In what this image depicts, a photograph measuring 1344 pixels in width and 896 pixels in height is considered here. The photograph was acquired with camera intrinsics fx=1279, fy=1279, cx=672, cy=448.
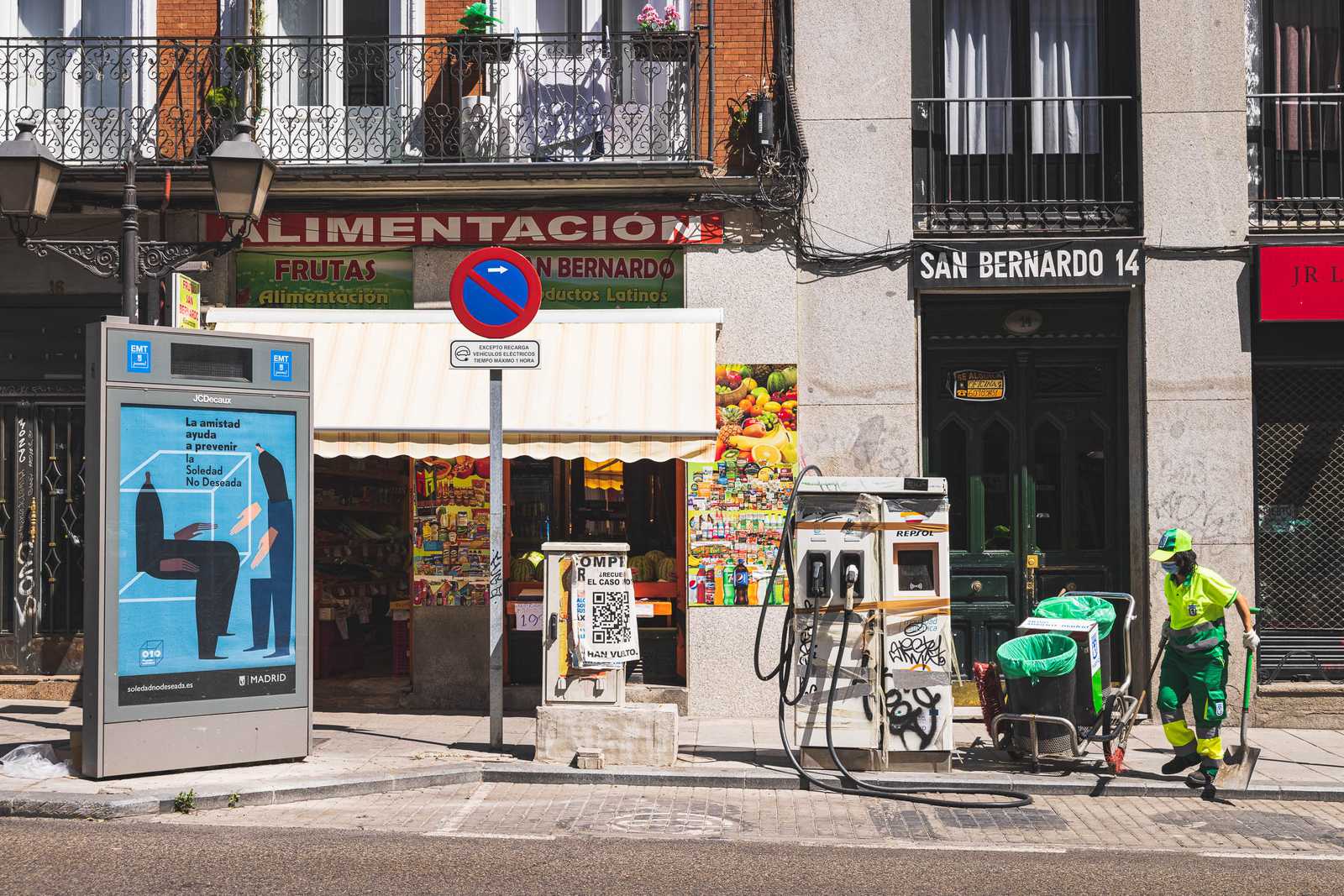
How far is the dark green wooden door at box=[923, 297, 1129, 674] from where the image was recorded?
1194cm

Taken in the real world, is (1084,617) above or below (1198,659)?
above

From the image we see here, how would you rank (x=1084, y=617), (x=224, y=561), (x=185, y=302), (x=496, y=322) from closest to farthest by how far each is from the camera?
1. (x=224, y=561)
2. (x=496, y=322)
3. (x=1084, y=617)
4. (x=185, y=302)

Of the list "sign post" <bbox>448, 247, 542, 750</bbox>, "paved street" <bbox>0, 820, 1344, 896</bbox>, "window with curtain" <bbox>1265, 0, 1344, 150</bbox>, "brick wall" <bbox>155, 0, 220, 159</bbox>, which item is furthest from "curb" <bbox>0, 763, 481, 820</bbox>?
"window with curtain" <bbox>1265, 0, 1344, 150</bbox>

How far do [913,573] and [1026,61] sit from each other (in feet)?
19.7

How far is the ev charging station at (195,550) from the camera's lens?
27.0ft

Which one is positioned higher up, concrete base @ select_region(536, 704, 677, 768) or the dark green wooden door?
the dark green wooden door

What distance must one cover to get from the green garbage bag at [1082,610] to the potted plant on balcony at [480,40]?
6.90 m

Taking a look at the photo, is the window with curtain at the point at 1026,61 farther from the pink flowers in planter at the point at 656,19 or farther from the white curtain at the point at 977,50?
the pink flowers in planter at the point at 656,19

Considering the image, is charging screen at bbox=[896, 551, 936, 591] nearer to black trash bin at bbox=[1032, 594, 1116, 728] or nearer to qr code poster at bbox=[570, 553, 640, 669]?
black trash bin at bbox=[1032, 594, 1116, 728]

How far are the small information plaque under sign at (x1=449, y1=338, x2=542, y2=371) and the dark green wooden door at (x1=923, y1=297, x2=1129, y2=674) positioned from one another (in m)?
4.37

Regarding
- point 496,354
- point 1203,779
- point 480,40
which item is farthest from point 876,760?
point 480,40

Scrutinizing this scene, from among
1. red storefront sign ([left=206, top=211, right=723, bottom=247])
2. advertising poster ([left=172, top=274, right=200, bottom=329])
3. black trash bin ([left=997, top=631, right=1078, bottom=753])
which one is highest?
red storefront sign ([left=206, top=211, right=723, bottom=247])

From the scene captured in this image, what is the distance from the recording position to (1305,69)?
1212 cm

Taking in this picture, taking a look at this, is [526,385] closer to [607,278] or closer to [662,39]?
[607,278]
